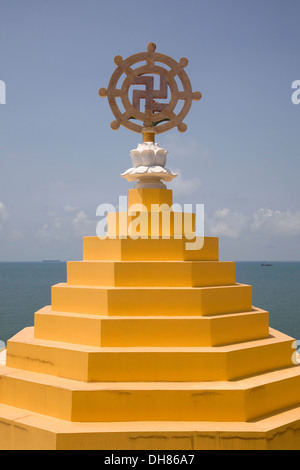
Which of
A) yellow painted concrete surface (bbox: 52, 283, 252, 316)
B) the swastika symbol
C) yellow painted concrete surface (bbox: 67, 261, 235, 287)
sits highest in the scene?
the swastika symbol

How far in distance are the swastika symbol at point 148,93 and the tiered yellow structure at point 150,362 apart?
4.70ft

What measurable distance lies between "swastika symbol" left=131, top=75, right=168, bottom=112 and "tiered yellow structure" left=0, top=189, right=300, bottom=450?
1.43 m

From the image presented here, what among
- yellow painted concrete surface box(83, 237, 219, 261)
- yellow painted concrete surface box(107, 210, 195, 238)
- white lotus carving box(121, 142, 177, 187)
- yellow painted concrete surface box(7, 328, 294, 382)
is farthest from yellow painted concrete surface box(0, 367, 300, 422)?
white lotus carving box(121, 142, 177, 187)

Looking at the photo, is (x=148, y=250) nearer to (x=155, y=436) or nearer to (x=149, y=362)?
(x=149, y=362)

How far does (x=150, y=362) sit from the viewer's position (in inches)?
234

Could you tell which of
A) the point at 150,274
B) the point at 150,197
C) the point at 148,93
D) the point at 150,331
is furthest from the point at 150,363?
the point at 148,93

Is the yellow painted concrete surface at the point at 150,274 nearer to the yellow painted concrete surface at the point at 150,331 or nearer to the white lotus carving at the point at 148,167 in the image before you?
the yellow painted concrete surface at the point at 150,331

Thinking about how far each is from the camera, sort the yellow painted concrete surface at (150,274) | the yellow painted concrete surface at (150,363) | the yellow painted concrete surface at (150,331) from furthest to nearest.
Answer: the yellow painted concrete surface at (150,274), the yellow painted concrete surface at (150,331), the yellow painted concrete surface at (150,363)

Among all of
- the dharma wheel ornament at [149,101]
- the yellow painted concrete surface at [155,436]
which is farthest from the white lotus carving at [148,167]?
the yellow painted concrete surface at [155,436]

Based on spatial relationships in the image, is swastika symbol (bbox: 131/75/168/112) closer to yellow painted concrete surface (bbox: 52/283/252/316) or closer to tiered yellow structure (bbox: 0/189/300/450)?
tiered yellow structure (bbox: 0/189/300/450)

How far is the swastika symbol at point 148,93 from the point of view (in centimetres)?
733

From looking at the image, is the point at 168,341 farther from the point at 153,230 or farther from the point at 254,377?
the point at 153,230

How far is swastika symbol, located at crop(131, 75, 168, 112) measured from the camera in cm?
733
